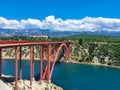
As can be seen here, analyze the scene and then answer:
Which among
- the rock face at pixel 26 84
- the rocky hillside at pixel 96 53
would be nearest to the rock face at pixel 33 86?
the rock face at pixel 26 84

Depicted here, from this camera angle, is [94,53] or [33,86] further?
[94,53]

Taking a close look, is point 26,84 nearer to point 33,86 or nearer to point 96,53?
point 33,86

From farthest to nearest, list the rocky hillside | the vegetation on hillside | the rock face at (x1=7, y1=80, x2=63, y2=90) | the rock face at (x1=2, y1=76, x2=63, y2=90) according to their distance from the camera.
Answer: the vegetation on hillside < the rocky hillside < the rock face at (x1=7, y1=80, x2=63, y2=90) < the rock face at (x1=2, y1=76, x2=63, y2=90)

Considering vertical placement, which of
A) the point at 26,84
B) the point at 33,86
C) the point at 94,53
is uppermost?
the point at 26,84

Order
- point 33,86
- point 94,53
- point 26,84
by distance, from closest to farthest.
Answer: point 26,84, point 33,86, point 94,53

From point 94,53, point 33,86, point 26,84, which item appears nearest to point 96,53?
point 94,53

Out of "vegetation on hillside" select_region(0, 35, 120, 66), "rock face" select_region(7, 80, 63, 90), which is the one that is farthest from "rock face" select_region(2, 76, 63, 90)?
"vegetation on hillside" select_region(0, 35, 120, 66)

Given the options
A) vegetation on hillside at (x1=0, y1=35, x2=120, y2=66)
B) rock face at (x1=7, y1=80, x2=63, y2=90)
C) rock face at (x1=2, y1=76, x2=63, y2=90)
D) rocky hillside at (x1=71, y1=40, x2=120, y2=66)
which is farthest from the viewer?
vegetation on hillside at (x1=0, y1=35, x2=120, y2=66)

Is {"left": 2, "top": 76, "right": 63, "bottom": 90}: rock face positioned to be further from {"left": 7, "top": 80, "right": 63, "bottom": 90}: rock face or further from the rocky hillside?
the rocky hillside

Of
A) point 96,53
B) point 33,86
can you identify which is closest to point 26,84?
point 33,86

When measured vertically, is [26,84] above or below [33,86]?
above

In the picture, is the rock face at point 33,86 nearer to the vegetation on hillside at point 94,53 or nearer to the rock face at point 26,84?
the rock face at point 26,84

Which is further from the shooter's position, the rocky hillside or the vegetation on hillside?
the vegetation on hillside

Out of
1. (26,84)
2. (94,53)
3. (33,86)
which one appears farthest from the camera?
(94,53)
